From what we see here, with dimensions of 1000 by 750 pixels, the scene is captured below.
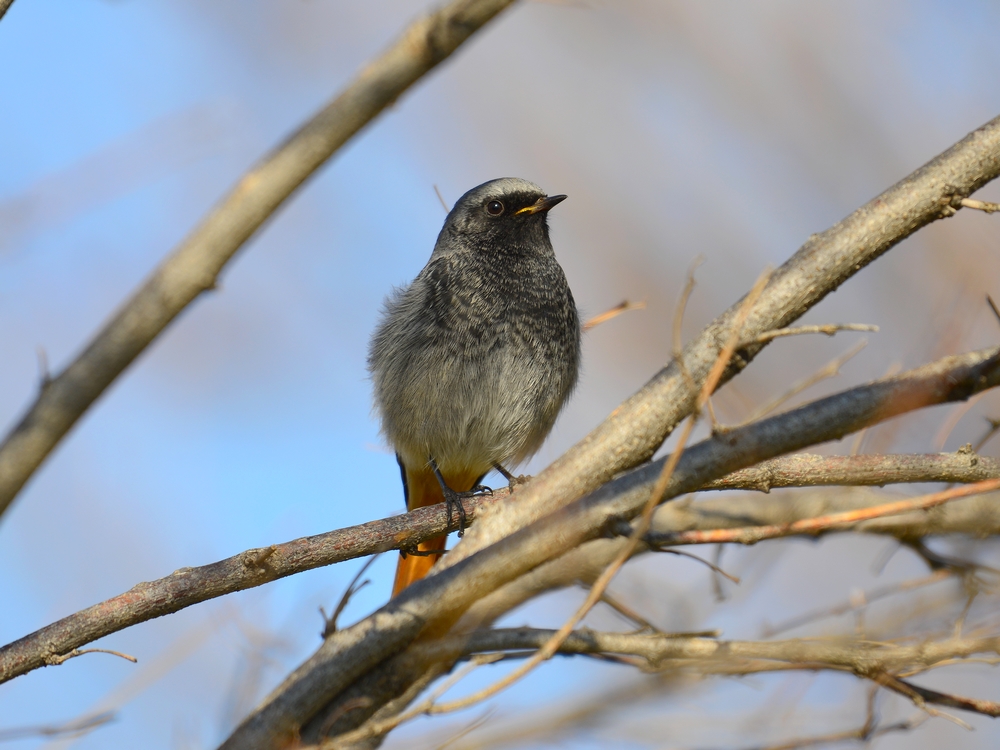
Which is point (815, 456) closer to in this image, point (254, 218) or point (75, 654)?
point (254, 218)

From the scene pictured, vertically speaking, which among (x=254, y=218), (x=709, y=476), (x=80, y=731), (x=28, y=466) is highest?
(x=254, y=218)

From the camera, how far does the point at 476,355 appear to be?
461 cm

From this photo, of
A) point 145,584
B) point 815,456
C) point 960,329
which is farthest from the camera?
point 960,329

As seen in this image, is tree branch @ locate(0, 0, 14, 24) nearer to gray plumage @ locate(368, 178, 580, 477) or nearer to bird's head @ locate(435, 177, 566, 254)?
gray plumage @ locate(368, 178, 580, 477)

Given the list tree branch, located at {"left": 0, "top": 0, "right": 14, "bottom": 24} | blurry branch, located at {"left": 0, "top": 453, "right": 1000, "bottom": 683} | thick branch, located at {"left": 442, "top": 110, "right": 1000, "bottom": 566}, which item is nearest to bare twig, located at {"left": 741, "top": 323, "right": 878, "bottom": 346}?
thick branch, located at {"left": 442, "top": 110, "right": 1000, "bottom": 566}

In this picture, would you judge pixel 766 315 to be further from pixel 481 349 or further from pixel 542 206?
pixel 542 206

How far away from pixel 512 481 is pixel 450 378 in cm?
62

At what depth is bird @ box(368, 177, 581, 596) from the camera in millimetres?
4621

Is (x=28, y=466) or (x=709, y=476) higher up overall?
(x=28, y=466)

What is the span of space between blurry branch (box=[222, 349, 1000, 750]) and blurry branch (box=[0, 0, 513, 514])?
90 centimetres

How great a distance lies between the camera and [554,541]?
2.15 m

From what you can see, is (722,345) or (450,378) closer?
(722,345)

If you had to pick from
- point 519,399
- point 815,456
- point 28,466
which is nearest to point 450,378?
point 519,399

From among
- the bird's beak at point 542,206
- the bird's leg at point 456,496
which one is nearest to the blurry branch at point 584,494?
the bird's leg at point 456,496
